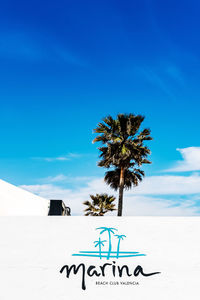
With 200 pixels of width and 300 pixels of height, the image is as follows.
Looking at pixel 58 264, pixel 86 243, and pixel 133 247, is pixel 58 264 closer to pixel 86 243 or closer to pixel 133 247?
pixel 86 243

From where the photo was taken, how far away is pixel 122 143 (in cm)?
1585

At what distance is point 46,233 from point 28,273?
1.04 metres

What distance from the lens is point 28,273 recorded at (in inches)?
251

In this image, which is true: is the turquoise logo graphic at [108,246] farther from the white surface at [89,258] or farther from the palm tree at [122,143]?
the palm tree at [122,143]

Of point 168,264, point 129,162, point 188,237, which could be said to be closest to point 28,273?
point 168,264

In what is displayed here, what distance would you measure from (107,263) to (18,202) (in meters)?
4.43

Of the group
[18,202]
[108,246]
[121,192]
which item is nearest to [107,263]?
[108,246]

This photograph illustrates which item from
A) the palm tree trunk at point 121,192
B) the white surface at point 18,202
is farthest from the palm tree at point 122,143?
the white surface at point 18,202

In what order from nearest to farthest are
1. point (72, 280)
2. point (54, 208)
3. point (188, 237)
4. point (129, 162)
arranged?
point (72, 280), point (188, 237), point (54, 208), point (129, 162)

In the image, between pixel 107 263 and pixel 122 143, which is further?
pixel 122 143

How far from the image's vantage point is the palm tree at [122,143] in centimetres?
1562

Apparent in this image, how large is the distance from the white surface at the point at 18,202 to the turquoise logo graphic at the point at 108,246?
348 centimetres

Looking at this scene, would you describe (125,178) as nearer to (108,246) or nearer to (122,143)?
(122,143)

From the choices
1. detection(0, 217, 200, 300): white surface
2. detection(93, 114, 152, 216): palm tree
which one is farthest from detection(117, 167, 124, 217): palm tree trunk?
detection(0, 217, 200, 300): white surface
